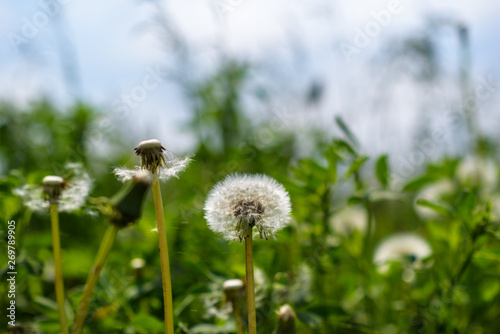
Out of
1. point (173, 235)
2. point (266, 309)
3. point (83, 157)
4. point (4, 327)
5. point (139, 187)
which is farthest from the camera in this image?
point (83, 157)

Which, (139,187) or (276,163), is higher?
(276,163)

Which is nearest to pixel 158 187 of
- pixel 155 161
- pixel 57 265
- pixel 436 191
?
pixel 155 161

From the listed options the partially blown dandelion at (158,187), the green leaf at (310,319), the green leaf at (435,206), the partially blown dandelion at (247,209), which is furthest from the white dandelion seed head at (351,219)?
the partially blown dandelion at (158,187)

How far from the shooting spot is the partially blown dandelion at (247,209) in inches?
28.4

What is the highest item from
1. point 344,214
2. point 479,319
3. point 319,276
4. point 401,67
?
point 401,67

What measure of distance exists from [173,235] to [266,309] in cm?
70

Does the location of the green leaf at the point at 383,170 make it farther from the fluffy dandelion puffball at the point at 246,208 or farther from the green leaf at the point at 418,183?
the fluffy dandelion puffball at the point at 246,208

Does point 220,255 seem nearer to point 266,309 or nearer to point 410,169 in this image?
point 266,309

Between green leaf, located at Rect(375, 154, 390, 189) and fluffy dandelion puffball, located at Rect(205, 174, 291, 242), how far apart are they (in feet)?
1.77

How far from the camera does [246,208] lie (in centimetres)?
75

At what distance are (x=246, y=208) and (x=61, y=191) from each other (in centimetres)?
40

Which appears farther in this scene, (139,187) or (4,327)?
(4,327)

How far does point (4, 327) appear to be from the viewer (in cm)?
133

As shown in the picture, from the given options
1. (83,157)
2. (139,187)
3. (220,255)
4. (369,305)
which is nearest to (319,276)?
(369,305)
